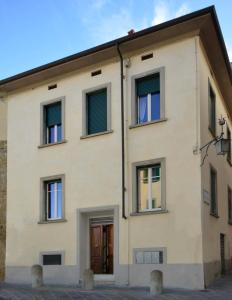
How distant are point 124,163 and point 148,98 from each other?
2279 millimetres

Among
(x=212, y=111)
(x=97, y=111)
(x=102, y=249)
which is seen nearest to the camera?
(x=102, y=249)

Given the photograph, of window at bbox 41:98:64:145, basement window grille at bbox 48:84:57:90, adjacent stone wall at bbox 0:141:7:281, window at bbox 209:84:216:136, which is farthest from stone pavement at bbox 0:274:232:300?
basement window grille at bbox 48:84:57:90

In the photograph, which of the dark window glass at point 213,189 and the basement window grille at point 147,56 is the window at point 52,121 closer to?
the basement window grille at point 147,56

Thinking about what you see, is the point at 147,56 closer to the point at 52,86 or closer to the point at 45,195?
the point at 52,86

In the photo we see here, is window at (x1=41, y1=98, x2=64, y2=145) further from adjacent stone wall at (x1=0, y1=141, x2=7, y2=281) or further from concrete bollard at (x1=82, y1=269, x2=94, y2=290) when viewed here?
concrete bollard at (x1=82, y1=269, x2=94, y2=290)

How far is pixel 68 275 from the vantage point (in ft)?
57.2

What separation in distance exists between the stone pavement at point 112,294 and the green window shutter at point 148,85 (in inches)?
247

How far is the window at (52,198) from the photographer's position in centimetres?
1841

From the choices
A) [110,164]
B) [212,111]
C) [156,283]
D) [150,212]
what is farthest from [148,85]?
[156,283]

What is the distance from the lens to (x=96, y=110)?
18.0 meters

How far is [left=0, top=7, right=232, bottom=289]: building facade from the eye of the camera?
15422 mm

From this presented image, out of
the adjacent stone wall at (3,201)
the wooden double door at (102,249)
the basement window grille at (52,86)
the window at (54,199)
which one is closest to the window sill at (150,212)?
the wooden double door at (102,249)

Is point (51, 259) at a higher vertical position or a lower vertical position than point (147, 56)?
lower

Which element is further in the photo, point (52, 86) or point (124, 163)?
point (52, 86)
